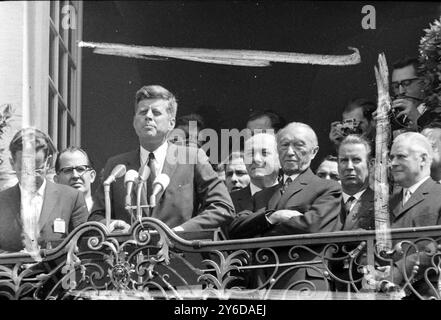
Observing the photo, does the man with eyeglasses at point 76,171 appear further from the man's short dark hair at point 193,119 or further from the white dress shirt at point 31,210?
the man's short dark hair at point 193,119

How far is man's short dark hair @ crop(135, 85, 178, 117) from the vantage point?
12391 millimetres

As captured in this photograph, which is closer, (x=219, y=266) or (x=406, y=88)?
(x=219, y=266)

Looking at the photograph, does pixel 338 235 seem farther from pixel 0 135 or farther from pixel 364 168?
pixel 0 135

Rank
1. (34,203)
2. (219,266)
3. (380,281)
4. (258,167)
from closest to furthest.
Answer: (380,281), (219,266), (258,167), (34,203)

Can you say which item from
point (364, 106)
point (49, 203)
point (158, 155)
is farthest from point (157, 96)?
point (364, 106)

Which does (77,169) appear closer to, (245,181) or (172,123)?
(172,123)

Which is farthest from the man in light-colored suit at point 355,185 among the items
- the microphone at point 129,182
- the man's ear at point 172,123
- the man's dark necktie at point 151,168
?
the microphone at point 129,182

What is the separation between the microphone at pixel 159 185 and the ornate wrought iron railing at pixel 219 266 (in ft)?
0.97

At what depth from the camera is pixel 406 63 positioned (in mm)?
12367

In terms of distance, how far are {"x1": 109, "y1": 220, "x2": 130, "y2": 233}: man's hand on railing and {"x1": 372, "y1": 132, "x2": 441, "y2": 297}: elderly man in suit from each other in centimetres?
204

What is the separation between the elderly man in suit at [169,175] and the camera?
12148 millimetres

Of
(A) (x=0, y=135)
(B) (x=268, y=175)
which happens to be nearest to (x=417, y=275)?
(B) (x=268, y=175)

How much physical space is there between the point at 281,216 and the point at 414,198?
1.03m

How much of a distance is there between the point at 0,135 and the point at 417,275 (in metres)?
3.46
